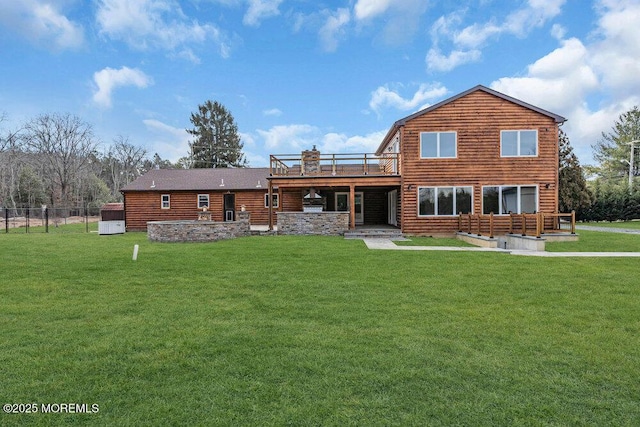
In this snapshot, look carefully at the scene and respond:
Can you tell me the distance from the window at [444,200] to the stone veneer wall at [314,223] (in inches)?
145

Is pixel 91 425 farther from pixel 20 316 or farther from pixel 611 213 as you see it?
pixel 611 213

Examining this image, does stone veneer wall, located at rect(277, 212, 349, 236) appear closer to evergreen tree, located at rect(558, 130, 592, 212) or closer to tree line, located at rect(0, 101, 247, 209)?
evergreen tree, located at rect(558, 130, 592, 212)

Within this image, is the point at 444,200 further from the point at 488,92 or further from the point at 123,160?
the point at 123,160

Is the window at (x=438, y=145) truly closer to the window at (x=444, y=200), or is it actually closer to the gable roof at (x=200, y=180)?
the window at (x=444, y=200)

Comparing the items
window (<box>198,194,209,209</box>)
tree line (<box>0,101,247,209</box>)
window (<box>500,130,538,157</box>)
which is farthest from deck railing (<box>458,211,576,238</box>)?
tree line (<box>0,101,247,209</box>)

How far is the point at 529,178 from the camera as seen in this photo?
50.7ft

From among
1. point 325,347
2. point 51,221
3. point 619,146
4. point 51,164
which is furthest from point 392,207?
point 619,146

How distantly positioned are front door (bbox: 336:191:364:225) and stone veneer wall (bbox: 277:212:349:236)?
4506 millimetres

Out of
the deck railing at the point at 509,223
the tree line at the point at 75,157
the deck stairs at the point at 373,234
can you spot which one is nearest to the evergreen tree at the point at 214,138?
the tree line at the point at 75,157

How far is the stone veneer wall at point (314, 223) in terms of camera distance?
16.0m

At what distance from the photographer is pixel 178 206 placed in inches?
866

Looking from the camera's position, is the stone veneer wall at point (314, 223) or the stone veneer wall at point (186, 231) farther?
the stone veneer wall at point (314, 223)

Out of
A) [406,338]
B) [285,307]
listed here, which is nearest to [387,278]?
[285,307]

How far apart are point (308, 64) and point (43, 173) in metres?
37.2
